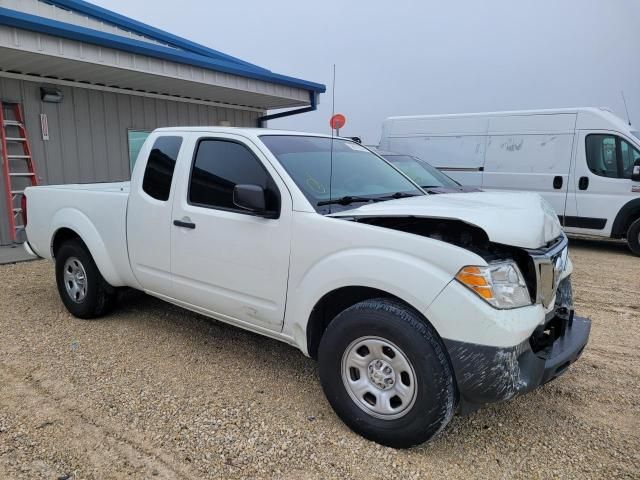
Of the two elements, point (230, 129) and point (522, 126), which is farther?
point (522, 126)

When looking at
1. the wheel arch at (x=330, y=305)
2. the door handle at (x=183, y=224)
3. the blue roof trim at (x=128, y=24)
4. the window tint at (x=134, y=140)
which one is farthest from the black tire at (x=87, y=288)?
the blue roof trim at (x=128, y=24)

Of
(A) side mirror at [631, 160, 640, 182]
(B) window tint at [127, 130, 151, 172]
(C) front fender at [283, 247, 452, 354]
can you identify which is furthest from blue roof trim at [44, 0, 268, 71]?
(A) side mirror at [631, 160, 640, 182]

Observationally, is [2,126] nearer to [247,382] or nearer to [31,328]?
[31,328]

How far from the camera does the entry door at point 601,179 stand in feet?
28.5

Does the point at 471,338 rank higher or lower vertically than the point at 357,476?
higher

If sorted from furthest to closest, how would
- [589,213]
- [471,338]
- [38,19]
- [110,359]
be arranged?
[589,213]
[38,19]
[110,359]
[471,338]

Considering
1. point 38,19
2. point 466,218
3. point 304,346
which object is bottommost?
point 304,346

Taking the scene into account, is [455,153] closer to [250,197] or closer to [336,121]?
[336,121]

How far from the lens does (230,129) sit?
3.68 m

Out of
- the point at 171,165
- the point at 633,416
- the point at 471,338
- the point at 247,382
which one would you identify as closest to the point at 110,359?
the point at 247,382

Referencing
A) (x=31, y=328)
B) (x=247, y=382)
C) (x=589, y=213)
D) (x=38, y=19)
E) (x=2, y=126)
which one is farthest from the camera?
(x=589, y=213)

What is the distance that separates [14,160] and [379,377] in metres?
8.17

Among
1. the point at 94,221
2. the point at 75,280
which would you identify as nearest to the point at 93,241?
the point at 94,221

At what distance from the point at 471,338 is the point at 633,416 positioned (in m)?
1.57
